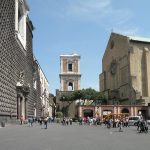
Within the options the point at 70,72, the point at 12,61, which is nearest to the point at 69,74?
the point at 70,72

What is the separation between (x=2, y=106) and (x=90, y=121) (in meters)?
24.2

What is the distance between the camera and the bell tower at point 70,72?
404ft

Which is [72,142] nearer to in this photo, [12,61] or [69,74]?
[12,61]

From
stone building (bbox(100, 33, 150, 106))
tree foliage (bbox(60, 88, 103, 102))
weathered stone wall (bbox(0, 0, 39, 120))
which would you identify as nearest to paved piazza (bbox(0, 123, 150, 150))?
weathered stone wall (bbox(0, 0, 39, 120))

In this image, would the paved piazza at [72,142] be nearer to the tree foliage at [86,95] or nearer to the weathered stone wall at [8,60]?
the weathered stone wall at [8,60]

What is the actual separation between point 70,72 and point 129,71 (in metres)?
33.1

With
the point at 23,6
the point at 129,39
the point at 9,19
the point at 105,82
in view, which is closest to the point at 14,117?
the point at 9,19

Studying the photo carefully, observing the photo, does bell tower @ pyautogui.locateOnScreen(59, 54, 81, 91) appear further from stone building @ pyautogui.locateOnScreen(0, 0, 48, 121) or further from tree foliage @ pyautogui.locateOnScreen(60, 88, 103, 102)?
stone building @ pyautogui.locateOnScreen(0, 0, 48, 121)

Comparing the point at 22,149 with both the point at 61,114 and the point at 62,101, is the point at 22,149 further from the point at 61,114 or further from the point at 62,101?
the point at 62,101

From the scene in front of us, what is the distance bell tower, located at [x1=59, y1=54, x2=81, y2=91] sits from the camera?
12300 cm

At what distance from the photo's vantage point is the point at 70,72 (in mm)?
124125

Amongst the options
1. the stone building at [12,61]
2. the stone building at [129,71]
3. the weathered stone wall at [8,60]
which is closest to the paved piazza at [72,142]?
the weathered stone wall at [8,60]

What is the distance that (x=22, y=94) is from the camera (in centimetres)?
6134

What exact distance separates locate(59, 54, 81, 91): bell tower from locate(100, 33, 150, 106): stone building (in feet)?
54.4
